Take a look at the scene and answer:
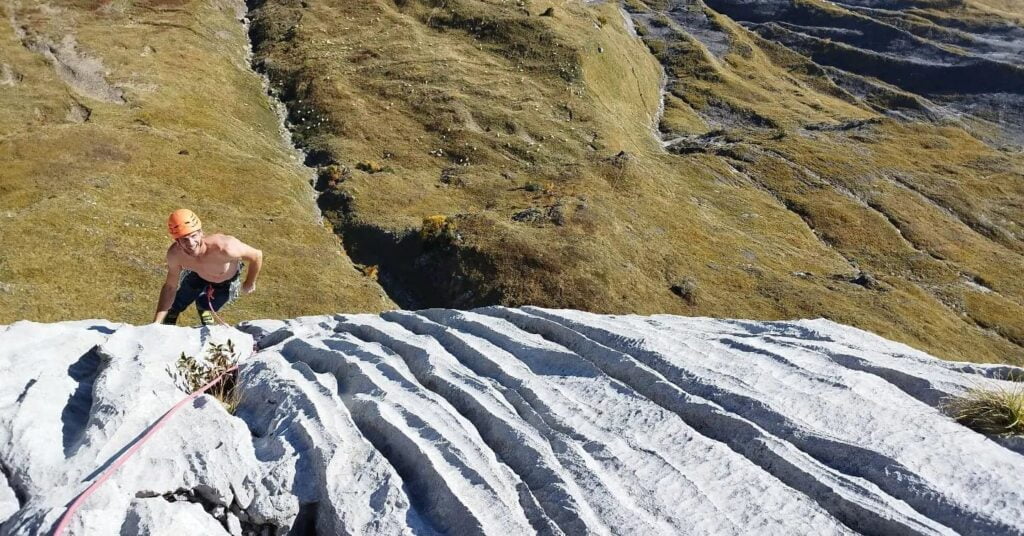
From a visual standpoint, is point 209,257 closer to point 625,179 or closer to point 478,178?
point 478,178

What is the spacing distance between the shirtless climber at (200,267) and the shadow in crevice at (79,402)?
117 inches

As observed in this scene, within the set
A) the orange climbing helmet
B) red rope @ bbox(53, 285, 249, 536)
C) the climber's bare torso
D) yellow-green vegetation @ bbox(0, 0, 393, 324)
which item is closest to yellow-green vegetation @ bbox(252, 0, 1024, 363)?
yellow-green vegetation @ bbox(0, 0, 393, 324)

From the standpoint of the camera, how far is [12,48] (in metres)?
85.2

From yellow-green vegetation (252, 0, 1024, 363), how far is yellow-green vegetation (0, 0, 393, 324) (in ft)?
21.2

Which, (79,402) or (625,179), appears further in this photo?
(625,179)

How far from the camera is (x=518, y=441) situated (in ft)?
40.5

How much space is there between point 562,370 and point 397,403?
12.1ft

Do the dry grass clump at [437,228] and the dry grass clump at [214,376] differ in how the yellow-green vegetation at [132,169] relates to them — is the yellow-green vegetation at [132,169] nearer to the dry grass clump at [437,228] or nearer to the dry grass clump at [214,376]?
the dry grass clump at [437,228]

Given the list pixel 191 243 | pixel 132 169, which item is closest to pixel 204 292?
pixel 191 243

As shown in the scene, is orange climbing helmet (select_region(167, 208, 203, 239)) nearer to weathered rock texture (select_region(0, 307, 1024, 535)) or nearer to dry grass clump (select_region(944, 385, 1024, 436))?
weathered rock texture (select_region(0, 307, 1024, 535))

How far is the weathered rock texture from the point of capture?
33.7 feet

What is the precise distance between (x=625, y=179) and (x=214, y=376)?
235 ft

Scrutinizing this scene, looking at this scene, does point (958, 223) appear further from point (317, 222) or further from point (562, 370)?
point (562, 370)

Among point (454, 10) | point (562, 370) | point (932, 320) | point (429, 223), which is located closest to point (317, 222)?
point (429, 223)
